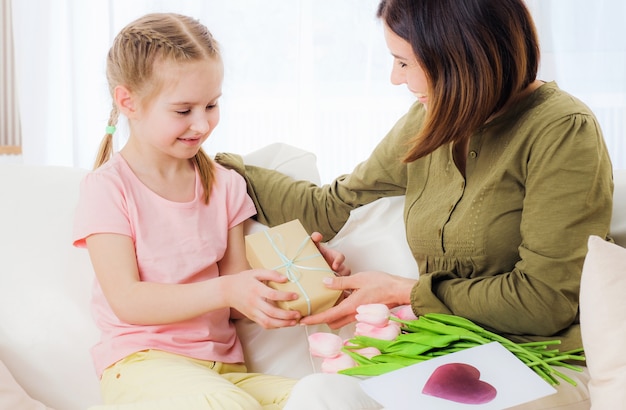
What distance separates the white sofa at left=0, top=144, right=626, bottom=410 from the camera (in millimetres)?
1558

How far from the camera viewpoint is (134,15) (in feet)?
9.94

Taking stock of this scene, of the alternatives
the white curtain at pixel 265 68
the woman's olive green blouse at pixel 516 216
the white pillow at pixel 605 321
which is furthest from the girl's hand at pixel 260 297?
the white curtain at pixel 265 68

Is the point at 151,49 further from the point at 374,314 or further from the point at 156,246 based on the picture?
the point at 374,314

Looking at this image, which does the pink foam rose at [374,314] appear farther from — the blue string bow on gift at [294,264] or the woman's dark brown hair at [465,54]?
the woman's dark brown hair at [465,54]

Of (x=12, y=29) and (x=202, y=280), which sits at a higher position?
(x=12, y=29)

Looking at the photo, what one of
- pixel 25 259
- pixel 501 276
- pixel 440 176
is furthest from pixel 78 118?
pixel 501 276

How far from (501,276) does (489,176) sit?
18cm

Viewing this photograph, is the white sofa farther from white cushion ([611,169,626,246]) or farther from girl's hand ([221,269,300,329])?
girl's hand ([221,269,300,329])

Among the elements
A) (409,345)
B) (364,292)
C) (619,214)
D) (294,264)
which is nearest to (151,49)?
(294,264)

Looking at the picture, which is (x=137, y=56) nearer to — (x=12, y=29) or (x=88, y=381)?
(x=88, y=381)

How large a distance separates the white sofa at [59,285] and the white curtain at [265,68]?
1.36m

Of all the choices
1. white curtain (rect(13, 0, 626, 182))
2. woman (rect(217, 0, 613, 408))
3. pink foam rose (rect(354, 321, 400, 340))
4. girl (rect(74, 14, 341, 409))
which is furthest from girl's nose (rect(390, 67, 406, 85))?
white curtain (rect(13, 0, 626, 182))

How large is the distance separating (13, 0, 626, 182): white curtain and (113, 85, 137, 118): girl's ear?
1511 mm

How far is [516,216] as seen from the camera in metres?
1.42
